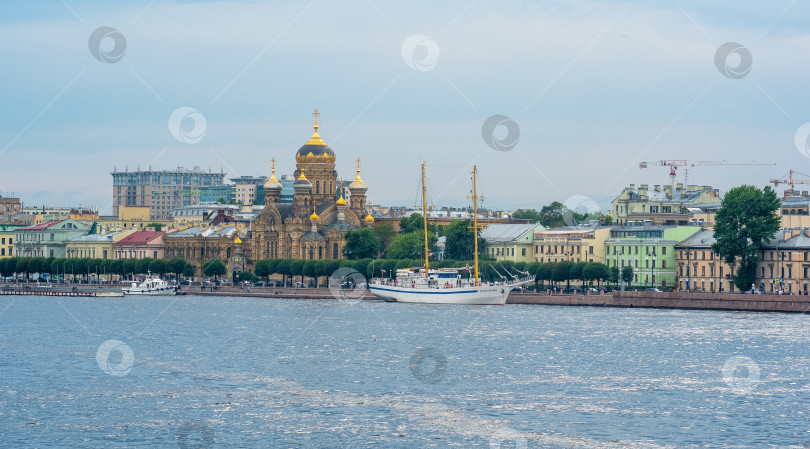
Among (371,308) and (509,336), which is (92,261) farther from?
(509,336)

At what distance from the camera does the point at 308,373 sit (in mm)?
37750

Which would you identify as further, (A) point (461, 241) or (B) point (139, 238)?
(B) point (139, 238)

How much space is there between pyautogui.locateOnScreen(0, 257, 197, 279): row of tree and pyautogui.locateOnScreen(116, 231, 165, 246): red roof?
6134mm

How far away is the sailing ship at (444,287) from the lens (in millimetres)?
76500

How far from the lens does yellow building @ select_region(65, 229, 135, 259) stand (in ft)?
408

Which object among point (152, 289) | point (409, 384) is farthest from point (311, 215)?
point (409, 384)

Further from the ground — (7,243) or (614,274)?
(7,243)

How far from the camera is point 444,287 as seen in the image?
78438mm

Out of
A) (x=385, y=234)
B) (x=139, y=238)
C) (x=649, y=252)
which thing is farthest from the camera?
(x=139, y=238)

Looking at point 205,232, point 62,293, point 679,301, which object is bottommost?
point 62,293

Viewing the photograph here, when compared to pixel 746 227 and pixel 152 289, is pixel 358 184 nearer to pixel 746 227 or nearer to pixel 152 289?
pixel 152 289

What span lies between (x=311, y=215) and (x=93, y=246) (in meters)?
24.4

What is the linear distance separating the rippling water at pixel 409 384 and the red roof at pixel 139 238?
64.3 meters

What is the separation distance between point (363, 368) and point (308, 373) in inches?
73.3
